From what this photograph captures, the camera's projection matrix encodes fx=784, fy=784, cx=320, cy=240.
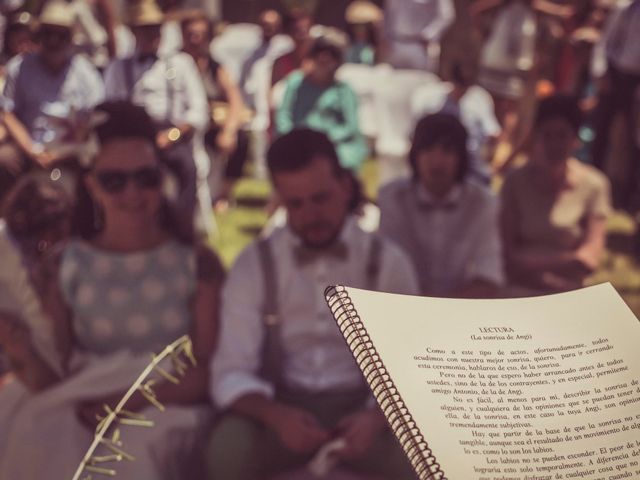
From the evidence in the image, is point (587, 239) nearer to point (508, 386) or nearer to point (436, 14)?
point (508, 386)

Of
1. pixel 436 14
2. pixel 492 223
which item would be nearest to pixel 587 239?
pixel 492 223

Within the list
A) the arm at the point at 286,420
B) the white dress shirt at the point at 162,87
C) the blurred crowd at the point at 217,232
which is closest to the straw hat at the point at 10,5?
the blurred crowd at the point at 217,232

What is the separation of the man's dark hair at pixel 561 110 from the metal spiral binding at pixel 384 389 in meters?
2.73

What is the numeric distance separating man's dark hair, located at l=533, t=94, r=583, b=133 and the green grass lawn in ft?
3.44

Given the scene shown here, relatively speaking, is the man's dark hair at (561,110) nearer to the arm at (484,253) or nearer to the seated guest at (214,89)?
the arm at (484,253)

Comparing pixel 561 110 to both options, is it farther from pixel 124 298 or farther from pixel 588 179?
pixel 124 298

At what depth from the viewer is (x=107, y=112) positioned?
2.51m

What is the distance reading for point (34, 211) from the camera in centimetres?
259

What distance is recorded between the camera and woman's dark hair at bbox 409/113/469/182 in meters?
3.03

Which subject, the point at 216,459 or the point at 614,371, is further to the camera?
the point at 216,459

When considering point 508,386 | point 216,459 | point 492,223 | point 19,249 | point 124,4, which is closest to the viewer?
point 508,386

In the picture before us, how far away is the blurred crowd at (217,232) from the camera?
2.09m

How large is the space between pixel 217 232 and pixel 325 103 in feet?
4.13

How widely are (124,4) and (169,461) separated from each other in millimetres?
7597
